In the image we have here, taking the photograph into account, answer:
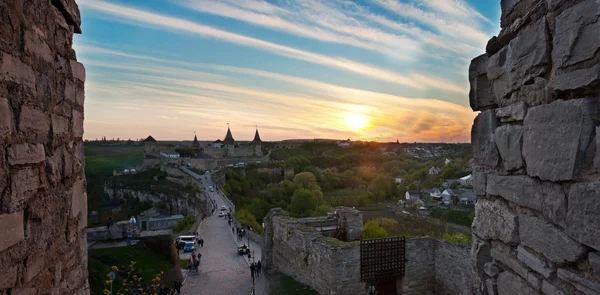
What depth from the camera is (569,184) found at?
93.4 inches

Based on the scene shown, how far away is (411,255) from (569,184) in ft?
37.8

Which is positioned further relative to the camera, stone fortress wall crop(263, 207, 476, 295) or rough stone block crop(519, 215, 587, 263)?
stone fortress wall crop(263, 207, 476, 295)

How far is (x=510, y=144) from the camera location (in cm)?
302

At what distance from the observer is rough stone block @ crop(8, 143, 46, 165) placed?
2.50 m

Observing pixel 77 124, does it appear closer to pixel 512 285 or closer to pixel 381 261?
pixel 512 285

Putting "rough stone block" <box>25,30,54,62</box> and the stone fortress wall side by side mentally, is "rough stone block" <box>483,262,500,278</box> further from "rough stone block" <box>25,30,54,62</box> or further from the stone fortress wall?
the stone fortress wall

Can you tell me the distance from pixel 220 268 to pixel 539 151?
18906 mm

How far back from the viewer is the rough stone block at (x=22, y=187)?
250cm

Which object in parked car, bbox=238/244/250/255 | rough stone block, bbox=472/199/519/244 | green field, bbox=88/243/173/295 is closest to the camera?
rough stone block, bbox=472/199/519/244

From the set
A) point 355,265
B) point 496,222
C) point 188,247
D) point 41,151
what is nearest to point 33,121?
point 41,151

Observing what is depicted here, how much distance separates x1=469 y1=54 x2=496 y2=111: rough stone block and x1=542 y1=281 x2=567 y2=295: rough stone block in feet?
4.95

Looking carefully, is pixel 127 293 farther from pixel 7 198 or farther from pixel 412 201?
pixel 412 201

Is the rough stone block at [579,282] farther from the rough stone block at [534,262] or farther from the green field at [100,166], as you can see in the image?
the green field at [100,166]

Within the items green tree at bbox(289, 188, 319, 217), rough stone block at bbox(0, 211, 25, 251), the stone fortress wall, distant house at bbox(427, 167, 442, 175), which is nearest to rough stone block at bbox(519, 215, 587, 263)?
rough stone block at bbox(0, 211, 25, 251)
